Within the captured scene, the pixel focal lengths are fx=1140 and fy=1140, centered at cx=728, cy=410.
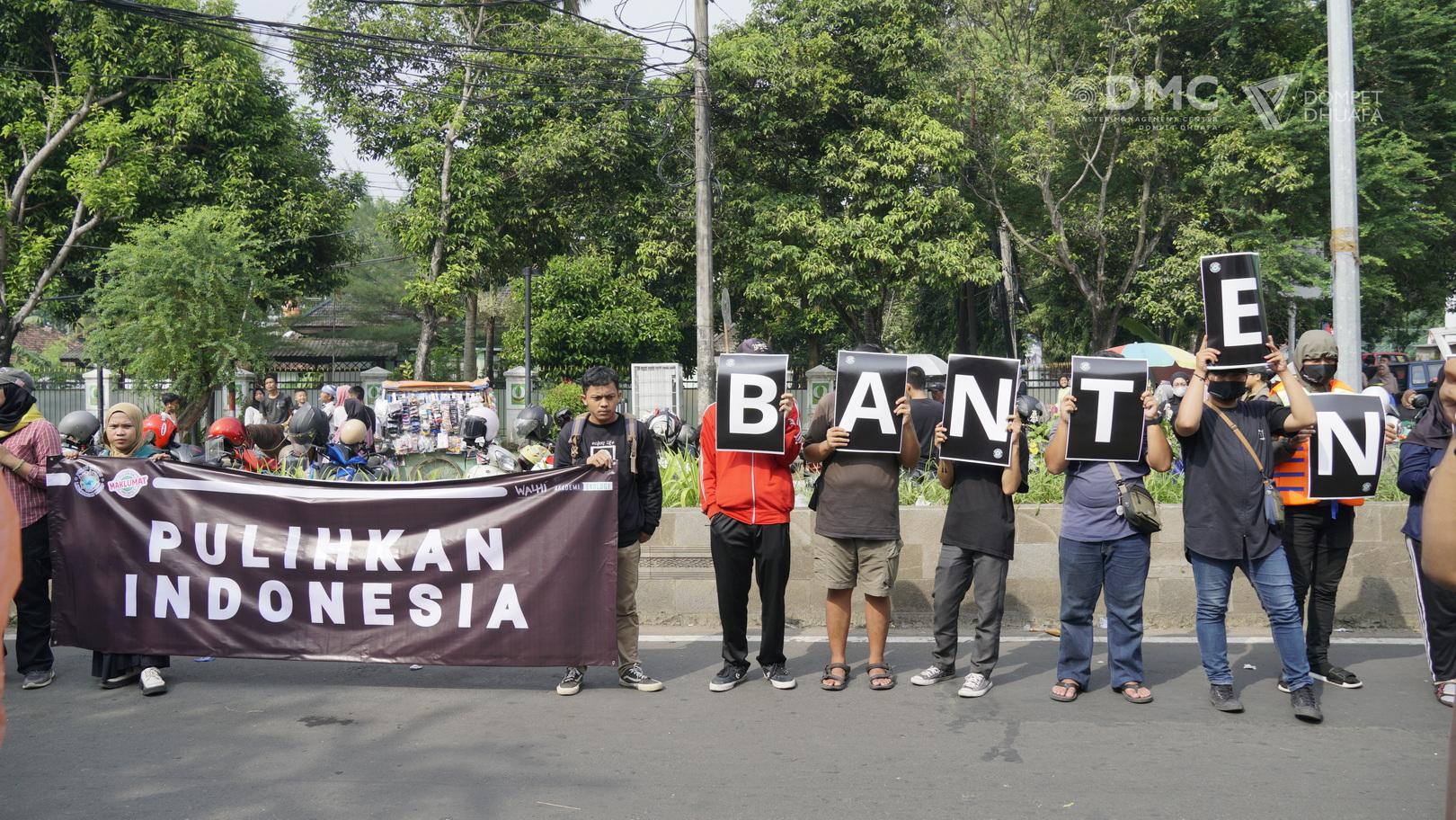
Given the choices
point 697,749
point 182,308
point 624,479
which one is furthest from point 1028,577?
point 182,308

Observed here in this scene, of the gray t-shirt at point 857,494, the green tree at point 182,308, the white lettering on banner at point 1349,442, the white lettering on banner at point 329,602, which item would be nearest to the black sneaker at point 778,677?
the gray t-shirt at point 857,494

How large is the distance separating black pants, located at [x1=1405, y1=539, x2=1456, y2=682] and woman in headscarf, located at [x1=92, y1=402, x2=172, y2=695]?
6685mm

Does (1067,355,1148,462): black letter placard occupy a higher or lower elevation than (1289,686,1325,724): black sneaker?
higher

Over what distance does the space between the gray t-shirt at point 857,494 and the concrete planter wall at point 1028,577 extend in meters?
1.80

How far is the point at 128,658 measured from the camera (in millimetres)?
6348

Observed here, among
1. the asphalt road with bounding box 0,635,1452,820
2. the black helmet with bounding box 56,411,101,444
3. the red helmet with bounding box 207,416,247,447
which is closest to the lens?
the asphalt road with bounding box 0,635,1452,820

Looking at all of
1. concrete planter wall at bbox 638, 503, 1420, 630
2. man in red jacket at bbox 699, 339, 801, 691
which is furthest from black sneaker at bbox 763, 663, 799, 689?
concrete planter wall at bbox 638, 503, 1420, 630

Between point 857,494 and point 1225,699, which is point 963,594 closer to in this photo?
point 857,494

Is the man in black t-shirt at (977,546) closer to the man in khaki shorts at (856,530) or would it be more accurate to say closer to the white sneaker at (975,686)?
the white sneaker at (975,686)

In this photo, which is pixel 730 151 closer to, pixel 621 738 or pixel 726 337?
pixel 726 337

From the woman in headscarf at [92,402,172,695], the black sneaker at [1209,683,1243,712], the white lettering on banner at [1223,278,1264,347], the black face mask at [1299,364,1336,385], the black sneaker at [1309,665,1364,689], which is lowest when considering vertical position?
the black sneaker at [1309,665,1364,689]

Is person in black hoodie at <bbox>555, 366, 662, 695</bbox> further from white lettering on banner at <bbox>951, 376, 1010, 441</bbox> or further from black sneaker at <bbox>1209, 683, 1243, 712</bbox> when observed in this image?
black sneaker at <bbox>1209, 683, 1243, 712</bbox>

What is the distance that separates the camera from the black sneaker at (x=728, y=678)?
20.2 feet

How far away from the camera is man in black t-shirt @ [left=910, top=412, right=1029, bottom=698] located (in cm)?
614
